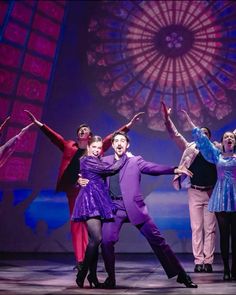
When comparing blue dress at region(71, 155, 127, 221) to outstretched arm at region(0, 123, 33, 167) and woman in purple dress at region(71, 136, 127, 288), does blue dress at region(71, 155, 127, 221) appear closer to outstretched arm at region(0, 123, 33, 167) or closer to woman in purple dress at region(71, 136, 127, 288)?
woman in purple dress at region(71, 136, 127, 288)

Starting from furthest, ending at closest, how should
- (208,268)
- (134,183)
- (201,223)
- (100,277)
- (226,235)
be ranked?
1. (201,223)
2. (208,268)
3. (100,277)
4. (226,235)
5. (134,183)

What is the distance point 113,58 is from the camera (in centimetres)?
785

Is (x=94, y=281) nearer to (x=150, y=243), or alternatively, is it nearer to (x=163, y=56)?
(x=150, y=243)

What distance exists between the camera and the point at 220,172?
475 centimetres

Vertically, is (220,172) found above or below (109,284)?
above

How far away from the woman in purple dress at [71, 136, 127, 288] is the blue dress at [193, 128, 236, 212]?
855 mm

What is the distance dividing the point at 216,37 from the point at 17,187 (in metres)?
3.74

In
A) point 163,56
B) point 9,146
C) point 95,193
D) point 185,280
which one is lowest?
point 185,280

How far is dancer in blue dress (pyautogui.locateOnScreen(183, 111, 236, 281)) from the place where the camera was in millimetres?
4535

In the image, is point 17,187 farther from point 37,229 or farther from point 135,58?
point 135,58

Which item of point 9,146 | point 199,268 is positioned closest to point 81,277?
point 199,268

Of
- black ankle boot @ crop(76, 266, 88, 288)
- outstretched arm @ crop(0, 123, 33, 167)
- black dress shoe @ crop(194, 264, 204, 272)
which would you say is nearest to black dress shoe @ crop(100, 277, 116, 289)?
black ankle boot @ crop(76, 266, 88, 288)

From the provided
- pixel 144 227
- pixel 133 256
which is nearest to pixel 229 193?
pixel 144 227

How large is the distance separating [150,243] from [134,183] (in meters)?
0.49
